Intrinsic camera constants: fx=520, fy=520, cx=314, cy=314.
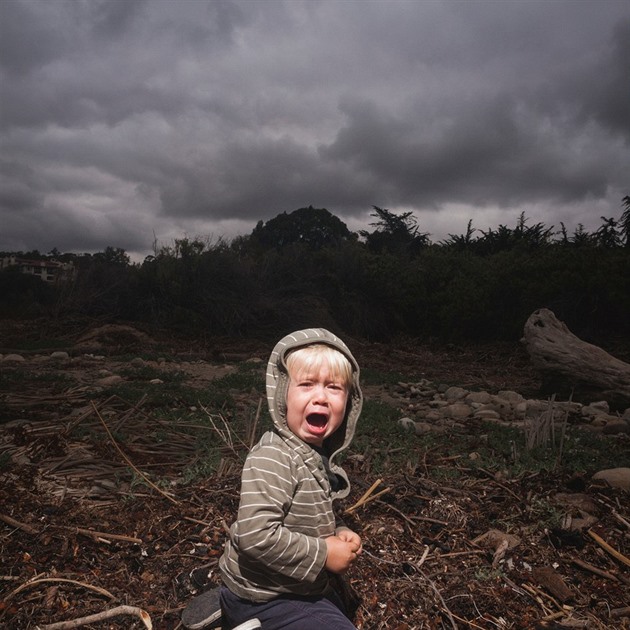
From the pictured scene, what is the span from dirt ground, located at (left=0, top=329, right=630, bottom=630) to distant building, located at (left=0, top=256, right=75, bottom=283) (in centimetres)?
1221

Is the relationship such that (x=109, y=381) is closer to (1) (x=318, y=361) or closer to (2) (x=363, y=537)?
(2) (x=363, y=537)

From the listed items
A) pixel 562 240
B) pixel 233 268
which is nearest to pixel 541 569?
pixel 233 268

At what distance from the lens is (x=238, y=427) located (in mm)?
4688

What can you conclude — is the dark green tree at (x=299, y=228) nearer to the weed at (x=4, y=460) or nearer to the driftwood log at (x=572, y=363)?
the driftwood log at (x=572, y=363)

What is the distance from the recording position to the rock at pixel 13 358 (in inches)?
361

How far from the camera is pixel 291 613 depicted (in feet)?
5.90

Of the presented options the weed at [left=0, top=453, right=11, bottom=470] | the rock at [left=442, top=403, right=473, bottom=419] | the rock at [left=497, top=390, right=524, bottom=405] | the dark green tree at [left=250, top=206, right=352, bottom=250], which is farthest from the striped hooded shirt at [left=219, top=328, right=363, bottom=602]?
the dark green tree at [left=250, top=206, right=352, bottom=250]

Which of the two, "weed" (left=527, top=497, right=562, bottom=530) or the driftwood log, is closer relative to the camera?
"weed" (left=527, top=497, right=562, bottom=530)

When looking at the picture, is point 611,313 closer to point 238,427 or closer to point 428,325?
point 428,325

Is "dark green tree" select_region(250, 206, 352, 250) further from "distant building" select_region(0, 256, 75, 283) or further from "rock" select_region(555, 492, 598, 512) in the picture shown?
"rock" select_region(555, 492, 598, 512)

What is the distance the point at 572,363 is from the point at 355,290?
32.0 ft

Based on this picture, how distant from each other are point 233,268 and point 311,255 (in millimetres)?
3712

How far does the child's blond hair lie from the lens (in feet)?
6.28

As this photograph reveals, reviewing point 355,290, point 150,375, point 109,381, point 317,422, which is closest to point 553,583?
point 317,422
